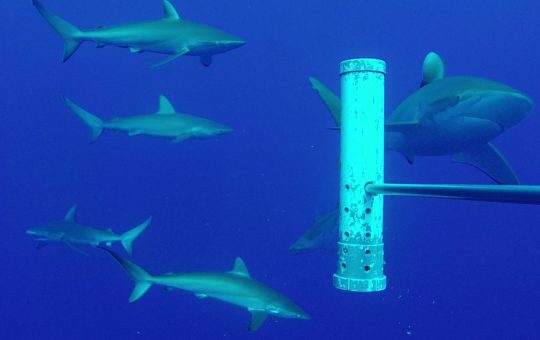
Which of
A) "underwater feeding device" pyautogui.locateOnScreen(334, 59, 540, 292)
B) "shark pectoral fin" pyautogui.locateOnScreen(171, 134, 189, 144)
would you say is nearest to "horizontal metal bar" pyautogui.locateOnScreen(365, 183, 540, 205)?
"underwater feeding device" pyautogui.locateOnScreen(334, 59, 540, 292)

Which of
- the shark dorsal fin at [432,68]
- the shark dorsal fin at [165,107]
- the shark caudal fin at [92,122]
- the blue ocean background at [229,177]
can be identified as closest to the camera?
the shark dorsal fin at [432,68]

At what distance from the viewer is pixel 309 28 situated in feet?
51.5

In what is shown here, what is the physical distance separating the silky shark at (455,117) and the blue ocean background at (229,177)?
8890 mm

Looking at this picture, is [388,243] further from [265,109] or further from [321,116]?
[265,109]

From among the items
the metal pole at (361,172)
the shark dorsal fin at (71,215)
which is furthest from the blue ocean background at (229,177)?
the metal pole at (361,172)

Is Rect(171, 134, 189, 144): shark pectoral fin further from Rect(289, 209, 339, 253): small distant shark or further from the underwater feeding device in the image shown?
the underwater feeding device

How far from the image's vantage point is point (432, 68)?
3.61 meters

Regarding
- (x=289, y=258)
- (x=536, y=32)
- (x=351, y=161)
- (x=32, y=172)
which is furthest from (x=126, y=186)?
(x=536, y=32)

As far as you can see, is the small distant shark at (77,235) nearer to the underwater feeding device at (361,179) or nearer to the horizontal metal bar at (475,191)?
the underwater feeding device at (361,179)

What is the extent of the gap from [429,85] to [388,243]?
39.3 feet

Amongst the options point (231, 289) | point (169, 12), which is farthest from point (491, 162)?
point (169, 12)

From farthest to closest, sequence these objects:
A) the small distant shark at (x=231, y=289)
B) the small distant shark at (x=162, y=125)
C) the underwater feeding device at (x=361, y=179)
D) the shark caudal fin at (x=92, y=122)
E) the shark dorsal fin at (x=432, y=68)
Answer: the shark caudal fin at (x=92, y=122) → the small distant shark at (x=162, y=125) → the small distant shark at (x=231, y=289) → the shark dorsal fin at (x=432, y=68) → the underwater feeding device at (x=361, y=179)

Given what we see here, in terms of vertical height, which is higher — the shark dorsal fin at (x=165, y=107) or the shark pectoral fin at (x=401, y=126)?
the shark dorsal fin at (x=165, y=107)

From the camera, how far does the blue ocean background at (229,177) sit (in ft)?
41.1
